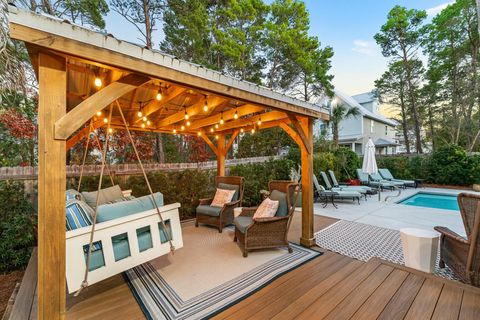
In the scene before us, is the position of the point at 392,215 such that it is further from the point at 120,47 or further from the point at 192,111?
the point at 120,47

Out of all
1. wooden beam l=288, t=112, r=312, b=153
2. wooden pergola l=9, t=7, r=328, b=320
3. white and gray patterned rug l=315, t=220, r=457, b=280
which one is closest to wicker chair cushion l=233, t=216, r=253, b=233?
white and gray patterned rug l=315, t=220, r=457, b=280

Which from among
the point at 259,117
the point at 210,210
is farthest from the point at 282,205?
the point at 259,117

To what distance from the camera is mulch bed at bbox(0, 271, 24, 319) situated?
2923 mm

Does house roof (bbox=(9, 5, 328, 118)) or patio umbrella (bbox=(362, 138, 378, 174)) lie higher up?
house roof (bbox=(9, 5, 328, 118))

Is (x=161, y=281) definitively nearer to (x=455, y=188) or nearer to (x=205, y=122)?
(x=205, y=122)

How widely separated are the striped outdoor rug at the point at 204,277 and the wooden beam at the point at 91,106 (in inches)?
79.4

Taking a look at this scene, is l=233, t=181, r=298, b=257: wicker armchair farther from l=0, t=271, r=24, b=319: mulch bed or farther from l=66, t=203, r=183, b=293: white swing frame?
l=0, t=271, r=24, b=319: mulch bed

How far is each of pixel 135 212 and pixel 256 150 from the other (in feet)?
31.7

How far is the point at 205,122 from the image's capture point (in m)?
5.16

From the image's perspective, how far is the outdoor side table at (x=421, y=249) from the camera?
2.80 meters

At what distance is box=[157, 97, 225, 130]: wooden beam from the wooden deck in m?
2.89

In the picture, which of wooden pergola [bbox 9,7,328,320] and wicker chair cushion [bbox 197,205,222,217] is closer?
wooden pergola [bbox 9,7,328,320]

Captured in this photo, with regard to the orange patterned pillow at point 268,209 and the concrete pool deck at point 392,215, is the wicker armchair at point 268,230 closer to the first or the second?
the orange patterned pillow at point 268,209

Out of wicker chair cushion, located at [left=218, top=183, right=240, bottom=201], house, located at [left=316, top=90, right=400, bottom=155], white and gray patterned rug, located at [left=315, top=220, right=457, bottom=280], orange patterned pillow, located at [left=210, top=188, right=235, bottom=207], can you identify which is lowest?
white and gray patterned rug, located at [left=315, top=220, right=457, bottom=280]
